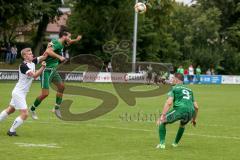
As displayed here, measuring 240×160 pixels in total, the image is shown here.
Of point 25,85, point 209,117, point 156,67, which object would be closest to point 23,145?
point 25,85

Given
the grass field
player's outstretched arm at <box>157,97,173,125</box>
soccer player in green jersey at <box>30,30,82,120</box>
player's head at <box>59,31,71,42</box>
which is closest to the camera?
the grass field

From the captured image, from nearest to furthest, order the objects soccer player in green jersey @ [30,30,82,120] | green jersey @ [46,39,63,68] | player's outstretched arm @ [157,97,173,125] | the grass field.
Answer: the grass field, player's outstretched arm @ [157,97,173,125], soccer player in green jersey @ [30,30,82,120], green jersey @ [46,39,63,68]

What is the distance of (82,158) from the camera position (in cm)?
1307

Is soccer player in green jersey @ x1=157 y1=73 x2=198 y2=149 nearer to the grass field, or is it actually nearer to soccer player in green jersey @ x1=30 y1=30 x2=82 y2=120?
the grass field

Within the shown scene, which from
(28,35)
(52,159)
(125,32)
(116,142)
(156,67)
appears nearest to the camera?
(52,159)

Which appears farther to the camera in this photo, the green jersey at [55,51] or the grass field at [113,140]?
the green jersey at [55,51]

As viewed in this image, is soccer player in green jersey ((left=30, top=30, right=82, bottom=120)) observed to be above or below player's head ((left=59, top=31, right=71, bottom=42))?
below

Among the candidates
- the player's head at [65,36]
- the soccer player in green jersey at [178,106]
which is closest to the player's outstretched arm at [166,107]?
the soccer player in green jersey at [178,106]

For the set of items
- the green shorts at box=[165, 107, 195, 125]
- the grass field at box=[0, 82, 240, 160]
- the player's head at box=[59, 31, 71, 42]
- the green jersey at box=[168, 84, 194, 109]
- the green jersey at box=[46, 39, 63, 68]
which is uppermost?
the player's head at box=[59, 31, 71, 42]

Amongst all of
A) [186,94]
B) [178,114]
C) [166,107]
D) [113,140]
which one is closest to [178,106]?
[178,114]

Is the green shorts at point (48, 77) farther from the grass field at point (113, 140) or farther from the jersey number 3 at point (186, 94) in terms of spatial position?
the jersey number 3 at point (186, 94)

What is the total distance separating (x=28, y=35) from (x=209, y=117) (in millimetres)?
75735

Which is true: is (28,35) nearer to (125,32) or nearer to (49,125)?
(125,32)

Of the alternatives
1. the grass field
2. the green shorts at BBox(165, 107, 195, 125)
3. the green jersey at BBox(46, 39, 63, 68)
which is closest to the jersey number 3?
the green shorts at BBox(165, 107, 195, 125)
